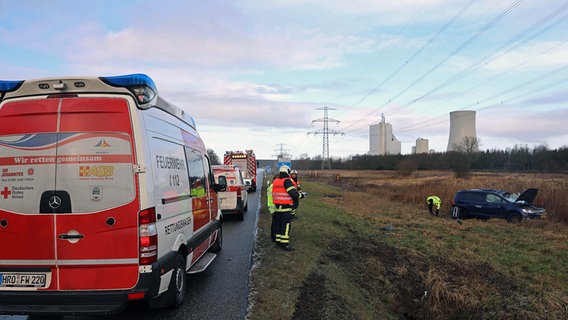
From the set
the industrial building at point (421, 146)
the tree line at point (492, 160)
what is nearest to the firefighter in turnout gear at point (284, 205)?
the tree line at point (492, 160)

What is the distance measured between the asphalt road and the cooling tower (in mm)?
58339

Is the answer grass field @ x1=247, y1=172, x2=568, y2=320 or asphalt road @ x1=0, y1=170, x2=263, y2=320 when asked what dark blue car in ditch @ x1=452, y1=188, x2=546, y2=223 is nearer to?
grass field @ x1=247, y1=172, x2=568, y2=320

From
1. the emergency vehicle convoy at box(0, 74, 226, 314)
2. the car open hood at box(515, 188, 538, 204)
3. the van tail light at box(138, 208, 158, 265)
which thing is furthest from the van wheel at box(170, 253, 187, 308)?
the car open hood at box(515, 188, 538, 204)

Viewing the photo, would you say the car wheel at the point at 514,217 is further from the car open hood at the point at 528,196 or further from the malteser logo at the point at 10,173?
the malteser logo at the point at 10,173

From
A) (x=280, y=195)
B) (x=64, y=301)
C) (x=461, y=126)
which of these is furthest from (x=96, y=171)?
(x=461, y=126)

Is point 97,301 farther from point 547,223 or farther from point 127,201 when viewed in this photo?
point 547,223

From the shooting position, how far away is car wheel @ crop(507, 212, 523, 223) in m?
16.5

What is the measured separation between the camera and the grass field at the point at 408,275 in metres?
5.69

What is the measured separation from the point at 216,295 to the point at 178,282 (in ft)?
2.42

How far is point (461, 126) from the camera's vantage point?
199 feet

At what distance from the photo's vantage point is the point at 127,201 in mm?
4000

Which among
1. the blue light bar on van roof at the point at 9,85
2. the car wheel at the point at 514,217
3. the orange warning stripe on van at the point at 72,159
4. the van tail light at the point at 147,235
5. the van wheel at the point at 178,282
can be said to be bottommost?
the car wheel at the point at 514,217

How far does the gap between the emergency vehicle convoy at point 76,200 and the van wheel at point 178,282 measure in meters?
0.65

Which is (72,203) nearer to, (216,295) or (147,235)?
(147,235)
